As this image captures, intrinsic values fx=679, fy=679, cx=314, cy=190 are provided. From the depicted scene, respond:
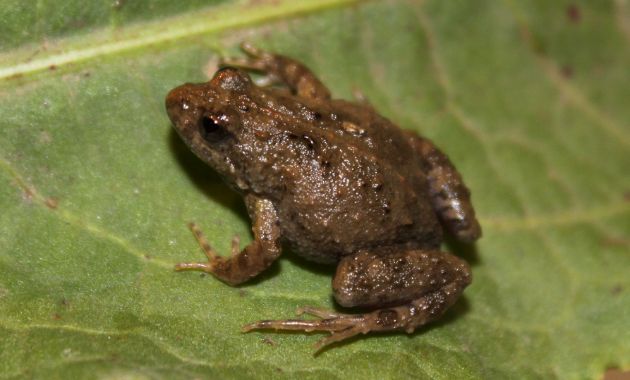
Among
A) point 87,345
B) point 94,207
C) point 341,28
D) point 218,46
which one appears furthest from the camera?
point 341,28

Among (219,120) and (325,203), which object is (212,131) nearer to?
(219,120)

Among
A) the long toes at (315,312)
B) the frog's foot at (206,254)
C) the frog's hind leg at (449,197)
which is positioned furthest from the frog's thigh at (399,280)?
the frog's foot at (206,254)

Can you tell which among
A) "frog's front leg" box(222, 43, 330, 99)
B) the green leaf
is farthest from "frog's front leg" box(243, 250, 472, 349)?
"frog's front leg" box(222, 43, 330, 99)

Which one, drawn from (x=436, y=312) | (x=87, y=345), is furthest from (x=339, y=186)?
(x=87, y=345)

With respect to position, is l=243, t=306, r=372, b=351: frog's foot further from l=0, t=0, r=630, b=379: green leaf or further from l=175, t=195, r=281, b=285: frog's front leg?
l=175, t=195, r=281, b=285: frog's front leg

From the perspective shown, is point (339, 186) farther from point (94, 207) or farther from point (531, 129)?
point (531, 129)

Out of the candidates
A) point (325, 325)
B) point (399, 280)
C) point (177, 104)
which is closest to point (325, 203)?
point (399, 280)
